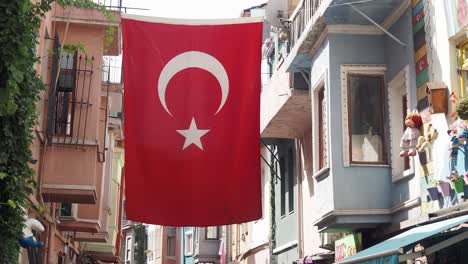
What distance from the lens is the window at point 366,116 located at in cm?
1327

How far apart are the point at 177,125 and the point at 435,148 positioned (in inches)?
151

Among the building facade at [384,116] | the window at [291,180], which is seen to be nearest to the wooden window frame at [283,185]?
the window at [291,180]

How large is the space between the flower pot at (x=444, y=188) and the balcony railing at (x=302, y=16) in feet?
15.5

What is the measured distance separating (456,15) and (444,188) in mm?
2445

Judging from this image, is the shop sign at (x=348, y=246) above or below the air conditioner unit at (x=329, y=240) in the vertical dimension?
below

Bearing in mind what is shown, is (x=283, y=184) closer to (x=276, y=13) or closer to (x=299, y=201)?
(x=299, y=201)

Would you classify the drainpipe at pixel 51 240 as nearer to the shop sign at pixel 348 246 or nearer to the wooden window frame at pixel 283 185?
the shop sign at pixel 348 246

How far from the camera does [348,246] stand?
14.8 metres

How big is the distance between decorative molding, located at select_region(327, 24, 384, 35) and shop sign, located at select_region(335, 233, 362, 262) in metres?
3.75

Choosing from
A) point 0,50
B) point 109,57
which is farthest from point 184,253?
point 0,50

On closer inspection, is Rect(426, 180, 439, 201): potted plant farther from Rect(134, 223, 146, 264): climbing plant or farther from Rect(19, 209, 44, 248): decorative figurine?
Rect(134, 223, 146, 264): climbing plant

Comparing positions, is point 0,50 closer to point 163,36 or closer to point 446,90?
point 163,36

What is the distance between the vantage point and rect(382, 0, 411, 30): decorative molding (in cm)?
1235

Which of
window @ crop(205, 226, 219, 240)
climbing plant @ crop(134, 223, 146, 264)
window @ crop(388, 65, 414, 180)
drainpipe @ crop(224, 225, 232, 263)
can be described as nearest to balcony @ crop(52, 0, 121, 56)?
window @ crop(388, 65, 414, 180)
